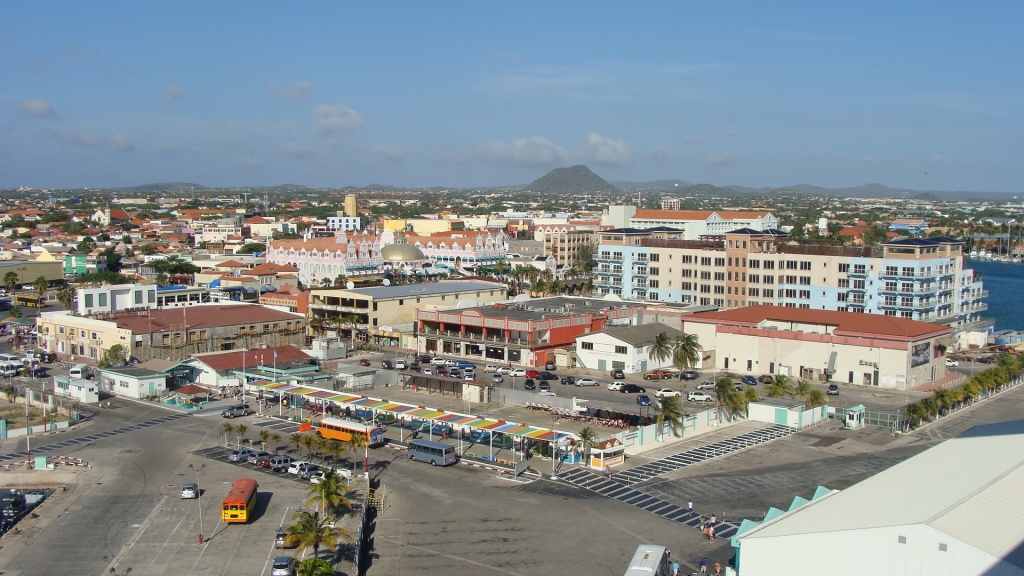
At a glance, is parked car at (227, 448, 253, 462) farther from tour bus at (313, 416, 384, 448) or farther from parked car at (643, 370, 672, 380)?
parked car at (643, 370, 672, 380)

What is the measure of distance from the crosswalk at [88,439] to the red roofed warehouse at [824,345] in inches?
976

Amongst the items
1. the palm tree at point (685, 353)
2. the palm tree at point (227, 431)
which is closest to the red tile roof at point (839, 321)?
the palm tree at point (685, 353)

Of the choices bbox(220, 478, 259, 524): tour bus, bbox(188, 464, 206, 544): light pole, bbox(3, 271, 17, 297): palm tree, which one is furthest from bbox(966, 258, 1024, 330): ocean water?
bbox(3, 271, 17, 297): palm tree

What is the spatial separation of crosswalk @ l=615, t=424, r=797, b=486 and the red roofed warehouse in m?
9.93

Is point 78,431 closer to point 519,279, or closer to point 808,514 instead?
point 808,514

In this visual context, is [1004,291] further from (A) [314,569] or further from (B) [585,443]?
(A) [314,569]

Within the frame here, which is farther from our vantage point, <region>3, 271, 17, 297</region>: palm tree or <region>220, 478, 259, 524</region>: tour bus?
<region>3, 271, 17, 297</region>: palm tree

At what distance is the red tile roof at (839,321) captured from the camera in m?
39.2

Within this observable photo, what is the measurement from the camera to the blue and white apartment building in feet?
160

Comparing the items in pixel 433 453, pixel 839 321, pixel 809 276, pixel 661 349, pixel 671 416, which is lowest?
pixel 433 453

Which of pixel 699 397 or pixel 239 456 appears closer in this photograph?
pixel 239 456

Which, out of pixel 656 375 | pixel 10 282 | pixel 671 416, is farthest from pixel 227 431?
pixel 10 282

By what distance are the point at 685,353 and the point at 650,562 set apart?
932 inches

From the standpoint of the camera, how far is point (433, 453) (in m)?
26.8
